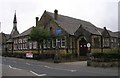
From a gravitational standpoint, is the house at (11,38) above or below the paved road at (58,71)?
above

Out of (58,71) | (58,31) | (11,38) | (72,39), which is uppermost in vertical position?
(58,31)

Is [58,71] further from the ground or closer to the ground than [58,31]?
closer to the ground

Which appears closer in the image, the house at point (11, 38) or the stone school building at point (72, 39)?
the stone school building at point (72, 39)

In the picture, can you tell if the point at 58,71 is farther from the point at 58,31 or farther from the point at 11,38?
the point at 11,38

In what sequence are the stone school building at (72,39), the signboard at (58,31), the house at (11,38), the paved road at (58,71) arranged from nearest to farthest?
the paved road at (58,71) → the stone school building at (72,39) → the signboard at (58,31) → the house at (11,38)

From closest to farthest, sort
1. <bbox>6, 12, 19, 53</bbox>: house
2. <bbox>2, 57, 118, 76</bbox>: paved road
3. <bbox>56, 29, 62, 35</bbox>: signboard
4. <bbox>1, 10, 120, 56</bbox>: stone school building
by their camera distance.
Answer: <bbox>2, 57, 118, 76</bbox>: paved road, <bbox>1, 10, 120, 56</bbox>: stone school building, <bbox>56, 29, 62, 35</bbox>: signboard, <bbox>6, 12, 19, 53</bbox>: house

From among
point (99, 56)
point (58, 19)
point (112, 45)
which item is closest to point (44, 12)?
point (58, 19)

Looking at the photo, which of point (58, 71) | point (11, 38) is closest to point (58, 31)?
point (58, 71)

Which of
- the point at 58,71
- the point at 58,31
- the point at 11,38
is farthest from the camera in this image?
the point at 11,38

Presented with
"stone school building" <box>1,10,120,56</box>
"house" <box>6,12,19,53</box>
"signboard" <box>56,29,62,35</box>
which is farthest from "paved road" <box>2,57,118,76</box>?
"house" <box>6,12,19,53</box>

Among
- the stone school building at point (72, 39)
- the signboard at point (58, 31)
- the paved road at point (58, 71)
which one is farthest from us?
the signboard at point (58, 31)

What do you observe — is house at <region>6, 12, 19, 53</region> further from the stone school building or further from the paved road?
the paved road

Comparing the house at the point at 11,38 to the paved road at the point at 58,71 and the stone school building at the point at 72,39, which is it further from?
the paved road at the point at 58,71

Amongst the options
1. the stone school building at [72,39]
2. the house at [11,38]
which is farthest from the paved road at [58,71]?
the house at [11,38]
